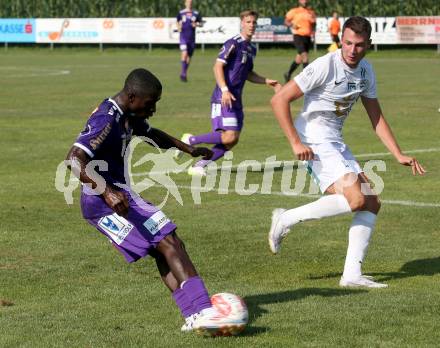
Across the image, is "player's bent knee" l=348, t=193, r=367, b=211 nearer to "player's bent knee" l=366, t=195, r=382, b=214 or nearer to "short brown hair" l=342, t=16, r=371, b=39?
"player's bent knee" l=366, t=195, r=382, b=214

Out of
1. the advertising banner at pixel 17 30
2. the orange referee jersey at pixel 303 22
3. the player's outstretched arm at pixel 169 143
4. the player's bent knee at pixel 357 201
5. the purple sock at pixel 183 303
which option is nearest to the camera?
the purple sock at pixel 183 303

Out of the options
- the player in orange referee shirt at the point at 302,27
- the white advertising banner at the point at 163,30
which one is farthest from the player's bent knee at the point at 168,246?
the white advertising banner at the point at 163,30

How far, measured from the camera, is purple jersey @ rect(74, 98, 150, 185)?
6.73 metres

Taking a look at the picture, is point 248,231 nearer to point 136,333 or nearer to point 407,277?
point 407,277

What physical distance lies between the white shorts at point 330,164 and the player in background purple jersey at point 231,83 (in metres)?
5.84

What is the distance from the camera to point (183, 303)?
6801 mm

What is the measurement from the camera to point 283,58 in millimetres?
48125

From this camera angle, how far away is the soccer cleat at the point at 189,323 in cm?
668

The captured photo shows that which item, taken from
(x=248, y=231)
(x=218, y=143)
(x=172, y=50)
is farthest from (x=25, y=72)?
(x=248, y=231)

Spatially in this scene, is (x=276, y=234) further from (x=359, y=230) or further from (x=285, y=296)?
(x=285, y=296)

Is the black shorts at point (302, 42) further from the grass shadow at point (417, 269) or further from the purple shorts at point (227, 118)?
the grass shadow at point (417, 269)

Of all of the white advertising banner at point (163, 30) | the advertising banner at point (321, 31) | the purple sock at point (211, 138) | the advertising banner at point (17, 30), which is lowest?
the advertising banner at point (17, 30)

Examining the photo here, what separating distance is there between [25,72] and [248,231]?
28897mm

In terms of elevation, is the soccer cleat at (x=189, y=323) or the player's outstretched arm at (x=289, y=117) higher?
the player's outstretched arm at (x=289, y=117)
